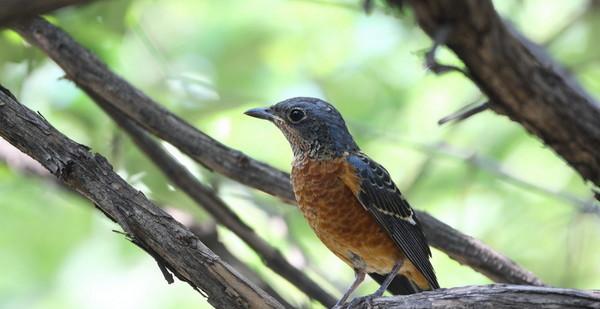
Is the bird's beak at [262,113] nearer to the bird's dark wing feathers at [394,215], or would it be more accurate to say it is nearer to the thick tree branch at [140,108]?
the thick tree branch at [140,108]

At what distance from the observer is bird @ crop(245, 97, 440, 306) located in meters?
4.86

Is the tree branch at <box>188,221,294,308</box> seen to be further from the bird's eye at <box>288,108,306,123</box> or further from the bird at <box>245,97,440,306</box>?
the bird's eye at <box>288,108,306,123</box>

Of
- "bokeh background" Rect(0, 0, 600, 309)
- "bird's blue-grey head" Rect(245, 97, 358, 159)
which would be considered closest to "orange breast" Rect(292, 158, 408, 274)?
"bird's blue-grey head" Rect(245, 97, 358, 159)

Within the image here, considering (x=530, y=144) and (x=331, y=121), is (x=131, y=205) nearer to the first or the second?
(x=331, y=121)

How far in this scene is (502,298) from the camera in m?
3.61

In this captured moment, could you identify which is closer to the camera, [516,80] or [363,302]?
[516,80]

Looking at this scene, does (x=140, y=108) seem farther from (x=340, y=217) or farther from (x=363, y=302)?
(x=363, y=302)

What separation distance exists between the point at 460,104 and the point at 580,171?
3.74 m

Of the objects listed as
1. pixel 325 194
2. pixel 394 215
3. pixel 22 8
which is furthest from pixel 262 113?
pixel 22 8

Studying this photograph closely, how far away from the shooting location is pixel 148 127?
16.4 ft

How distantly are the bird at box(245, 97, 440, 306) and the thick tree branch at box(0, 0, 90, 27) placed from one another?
9.83 ft

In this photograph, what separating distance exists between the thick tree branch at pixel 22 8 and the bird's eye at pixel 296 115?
3.25 meters

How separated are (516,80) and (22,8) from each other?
5.61 ft


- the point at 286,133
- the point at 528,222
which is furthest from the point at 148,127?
the point at 528,222
